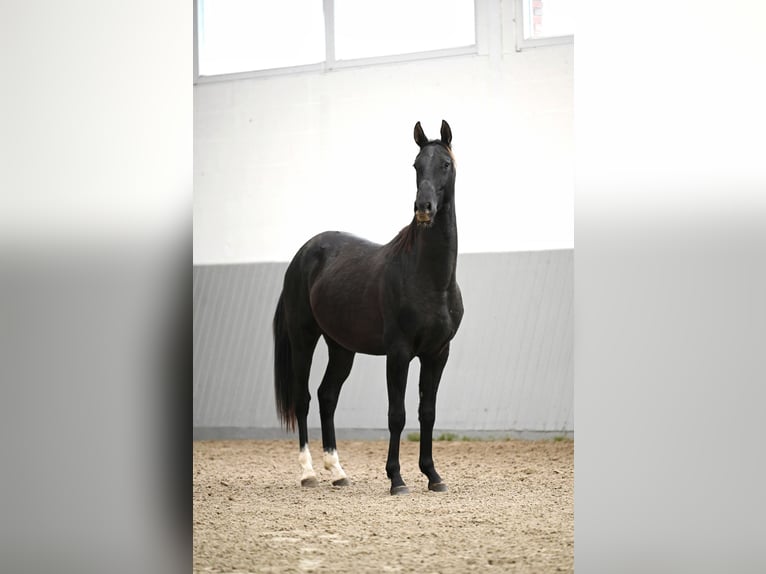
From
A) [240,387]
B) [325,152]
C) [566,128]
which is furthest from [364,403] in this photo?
[566,128]

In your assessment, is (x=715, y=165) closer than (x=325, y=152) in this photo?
Yes

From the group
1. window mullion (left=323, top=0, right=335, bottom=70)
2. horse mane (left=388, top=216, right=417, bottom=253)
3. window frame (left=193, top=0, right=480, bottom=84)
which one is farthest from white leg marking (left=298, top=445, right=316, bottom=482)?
window mullion (left=323, top=0, right=335, bottom=70)

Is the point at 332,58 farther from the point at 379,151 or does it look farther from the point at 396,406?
the point at 396,406

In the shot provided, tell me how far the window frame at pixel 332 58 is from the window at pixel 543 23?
0.30 metres

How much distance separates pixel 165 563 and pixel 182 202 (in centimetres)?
75

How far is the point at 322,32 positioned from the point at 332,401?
3434mm

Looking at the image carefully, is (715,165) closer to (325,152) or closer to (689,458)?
(689,458)

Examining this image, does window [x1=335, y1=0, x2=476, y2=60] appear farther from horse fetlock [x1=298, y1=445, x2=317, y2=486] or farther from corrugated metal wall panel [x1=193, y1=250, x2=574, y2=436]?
horse fetlock [x1=298, y1=445, x2=317, y2=486]

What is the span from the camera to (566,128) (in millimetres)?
6305

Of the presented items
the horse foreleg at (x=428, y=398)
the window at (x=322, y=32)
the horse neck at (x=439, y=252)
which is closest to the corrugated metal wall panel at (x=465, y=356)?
the window at (x=322, y=32)

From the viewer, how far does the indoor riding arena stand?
4367 millimetres

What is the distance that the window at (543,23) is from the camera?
634 centimetres

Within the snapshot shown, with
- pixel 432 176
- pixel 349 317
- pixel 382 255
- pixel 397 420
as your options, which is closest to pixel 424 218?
pixel 432 176

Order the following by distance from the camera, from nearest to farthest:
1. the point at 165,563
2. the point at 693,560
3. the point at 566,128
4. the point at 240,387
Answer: the point at 693,560 → the point at 165,563 → the point at 566,128 → the point at 240,387
